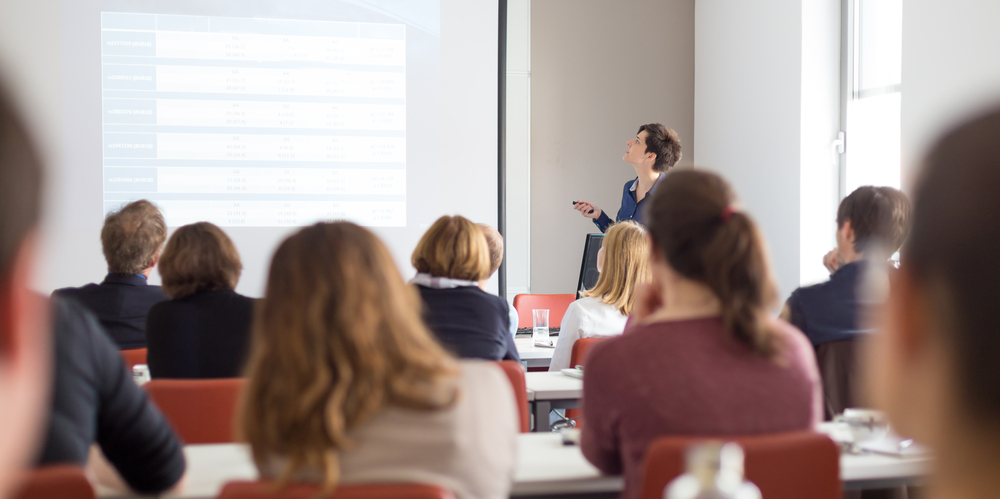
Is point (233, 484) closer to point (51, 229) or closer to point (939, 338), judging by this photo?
point (51, 229)

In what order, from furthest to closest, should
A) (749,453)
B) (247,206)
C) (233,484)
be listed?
(247,206) → (749,453) → (233,484)

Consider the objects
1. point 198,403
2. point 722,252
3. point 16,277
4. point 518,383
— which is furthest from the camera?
point 518,383

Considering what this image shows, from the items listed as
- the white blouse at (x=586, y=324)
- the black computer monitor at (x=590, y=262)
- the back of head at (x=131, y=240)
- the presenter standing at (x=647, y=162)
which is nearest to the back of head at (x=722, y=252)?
the white blouse at (x=586, y=324)

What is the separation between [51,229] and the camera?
1.15 ft

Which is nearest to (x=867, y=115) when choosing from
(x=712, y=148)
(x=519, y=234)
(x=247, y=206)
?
(x=712, y=148)

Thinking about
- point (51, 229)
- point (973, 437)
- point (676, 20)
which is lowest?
point (973, 437)

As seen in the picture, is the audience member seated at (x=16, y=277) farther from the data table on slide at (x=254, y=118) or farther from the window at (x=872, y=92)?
the window at (x=872, y=92)

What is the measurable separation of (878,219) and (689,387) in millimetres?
1346

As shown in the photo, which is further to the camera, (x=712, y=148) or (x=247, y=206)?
(x=712, y=148)

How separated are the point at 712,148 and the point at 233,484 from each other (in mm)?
5253

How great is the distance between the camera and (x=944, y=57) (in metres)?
3.76

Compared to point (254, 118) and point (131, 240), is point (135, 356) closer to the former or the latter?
point (131, 240)

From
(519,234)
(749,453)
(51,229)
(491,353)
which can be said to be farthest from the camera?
(519,234)

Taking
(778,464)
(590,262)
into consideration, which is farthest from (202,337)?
(590,262)
